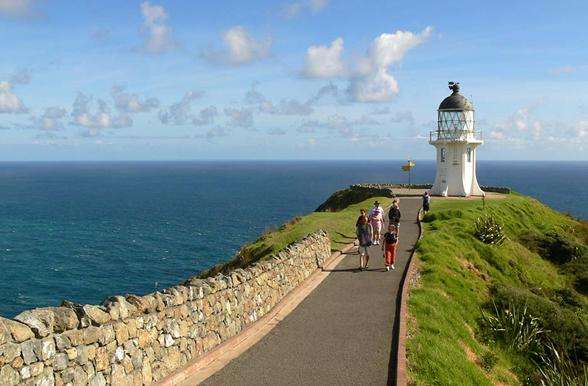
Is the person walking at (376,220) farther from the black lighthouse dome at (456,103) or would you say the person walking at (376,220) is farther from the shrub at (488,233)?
the black lighthouse dome at (456,103)

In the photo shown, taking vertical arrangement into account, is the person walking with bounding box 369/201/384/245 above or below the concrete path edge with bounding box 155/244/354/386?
above

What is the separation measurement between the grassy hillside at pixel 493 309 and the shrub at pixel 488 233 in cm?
27

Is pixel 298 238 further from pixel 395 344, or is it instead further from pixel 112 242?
pixel 112 242

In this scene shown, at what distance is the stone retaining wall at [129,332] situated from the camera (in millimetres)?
7332

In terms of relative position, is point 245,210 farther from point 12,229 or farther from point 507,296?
point 507,296

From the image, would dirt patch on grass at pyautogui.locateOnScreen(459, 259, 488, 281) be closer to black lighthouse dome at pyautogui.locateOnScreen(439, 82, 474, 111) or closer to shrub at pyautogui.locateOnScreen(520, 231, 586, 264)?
shrub at pyautogui.locateOnScreen(520, 231, 586, 264)

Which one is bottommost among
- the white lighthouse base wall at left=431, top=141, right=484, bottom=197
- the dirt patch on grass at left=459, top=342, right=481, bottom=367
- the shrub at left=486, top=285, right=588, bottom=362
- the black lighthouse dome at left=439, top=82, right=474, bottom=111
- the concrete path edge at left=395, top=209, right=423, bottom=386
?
the shrub at left=486, top=285, right=588, bottom=362

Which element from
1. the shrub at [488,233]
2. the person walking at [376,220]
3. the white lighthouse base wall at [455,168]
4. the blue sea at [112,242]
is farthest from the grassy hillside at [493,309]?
the blue sea at [112,242]

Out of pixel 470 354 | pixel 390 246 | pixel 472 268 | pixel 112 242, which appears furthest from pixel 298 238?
pixel 112 242

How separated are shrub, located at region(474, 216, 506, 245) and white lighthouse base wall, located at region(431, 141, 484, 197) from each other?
15.2 m

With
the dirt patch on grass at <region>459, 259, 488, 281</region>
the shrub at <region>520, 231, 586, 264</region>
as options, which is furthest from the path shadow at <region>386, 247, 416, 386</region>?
the shrub at <region>520, 231, 586, 264</region>

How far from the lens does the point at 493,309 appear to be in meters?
17.5

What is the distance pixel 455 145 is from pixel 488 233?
17.1 meters

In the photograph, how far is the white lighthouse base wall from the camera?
143 feet
